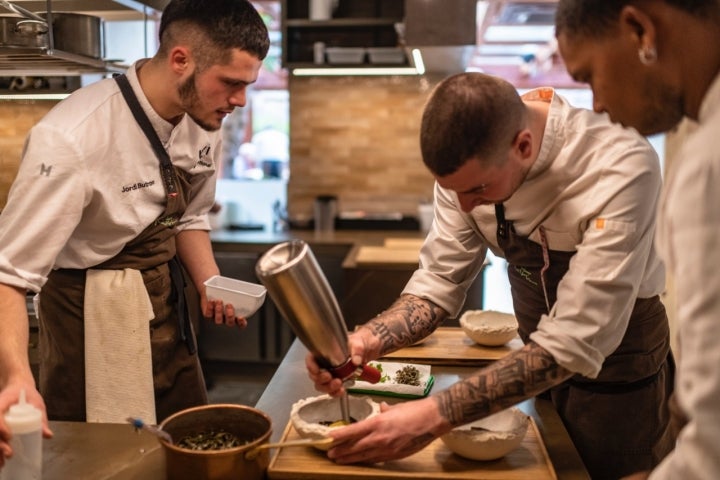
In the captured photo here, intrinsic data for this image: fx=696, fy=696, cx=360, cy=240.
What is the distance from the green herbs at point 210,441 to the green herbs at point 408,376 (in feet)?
1.44

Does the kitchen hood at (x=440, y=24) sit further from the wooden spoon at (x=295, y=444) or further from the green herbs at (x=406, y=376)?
the wooden spoon at (x=295, y=444)

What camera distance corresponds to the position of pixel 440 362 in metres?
1.70

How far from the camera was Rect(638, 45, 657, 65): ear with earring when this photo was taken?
900 millimetres

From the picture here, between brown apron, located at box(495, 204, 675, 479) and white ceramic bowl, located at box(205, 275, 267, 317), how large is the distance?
24.8 inches

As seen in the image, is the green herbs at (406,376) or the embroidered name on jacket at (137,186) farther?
the embroidered name on jacket at (137,186)

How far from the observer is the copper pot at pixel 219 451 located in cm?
106

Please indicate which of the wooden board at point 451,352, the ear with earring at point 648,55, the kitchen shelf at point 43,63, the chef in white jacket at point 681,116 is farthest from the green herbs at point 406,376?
the kitchen shelf at point 43,63

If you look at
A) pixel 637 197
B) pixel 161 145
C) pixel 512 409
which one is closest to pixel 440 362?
pixel 512 409

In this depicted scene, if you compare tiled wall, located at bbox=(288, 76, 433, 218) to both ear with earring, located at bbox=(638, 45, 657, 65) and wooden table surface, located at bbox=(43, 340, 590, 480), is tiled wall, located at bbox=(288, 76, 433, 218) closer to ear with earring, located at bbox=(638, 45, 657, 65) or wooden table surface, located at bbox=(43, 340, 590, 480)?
wooden table surface, located at bbox=(43, 340, 590, 480)

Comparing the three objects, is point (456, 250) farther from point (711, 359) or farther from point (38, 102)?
point (38, 102)

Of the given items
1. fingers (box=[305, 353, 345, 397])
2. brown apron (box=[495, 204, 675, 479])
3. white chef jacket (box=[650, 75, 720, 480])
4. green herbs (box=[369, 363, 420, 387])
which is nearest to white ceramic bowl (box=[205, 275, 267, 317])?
green herbs (box=[369, 363, 420, 387])

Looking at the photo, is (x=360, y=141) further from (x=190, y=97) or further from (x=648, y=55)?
(x=648, y=55)

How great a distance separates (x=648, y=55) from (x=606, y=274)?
458 mm

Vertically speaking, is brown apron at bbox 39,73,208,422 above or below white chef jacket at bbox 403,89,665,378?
below
